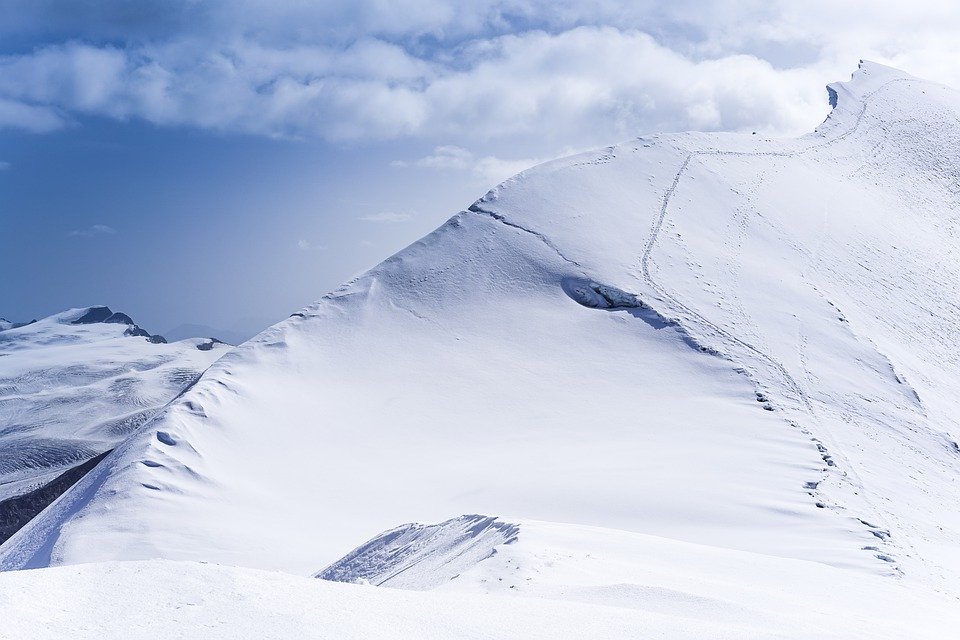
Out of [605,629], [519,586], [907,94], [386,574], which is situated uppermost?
[907,94]

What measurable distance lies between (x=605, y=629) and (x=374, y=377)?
1923 centimetres

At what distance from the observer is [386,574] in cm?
1241

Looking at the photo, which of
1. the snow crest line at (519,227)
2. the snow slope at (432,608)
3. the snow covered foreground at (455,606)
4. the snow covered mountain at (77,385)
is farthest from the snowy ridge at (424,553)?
the snow covered mountain at (77,385)

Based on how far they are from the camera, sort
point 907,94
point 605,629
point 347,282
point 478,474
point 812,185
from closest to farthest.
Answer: point 605,629 → point 478,474 → point 347,282 → point 812,185 → point 907,94

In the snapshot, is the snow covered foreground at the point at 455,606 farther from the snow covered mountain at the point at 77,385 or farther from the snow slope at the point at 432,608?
the snow covered mountain at the point at 77,385

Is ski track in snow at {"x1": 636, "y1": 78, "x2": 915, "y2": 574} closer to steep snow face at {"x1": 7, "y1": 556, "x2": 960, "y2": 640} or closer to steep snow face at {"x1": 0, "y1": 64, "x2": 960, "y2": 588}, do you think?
steep snow face at {"x1": 0, "y1": 64, "x2": 960, "y2": 588}

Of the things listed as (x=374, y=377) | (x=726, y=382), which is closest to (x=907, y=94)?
(x=726, y=382)

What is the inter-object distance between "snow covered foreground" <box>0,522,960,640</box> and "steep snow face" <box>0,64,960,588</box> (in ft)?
18.6

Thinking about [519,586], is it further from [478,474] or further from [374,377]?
[374,377]

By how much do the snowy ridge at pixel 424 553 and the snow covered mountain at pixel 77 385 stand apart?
63989mm

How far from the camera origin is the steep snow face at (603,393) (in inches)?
678

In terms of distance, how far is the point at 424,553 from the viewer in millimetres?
12750

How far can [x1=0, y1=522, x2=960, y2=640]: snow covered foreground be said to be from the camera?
6652 millimetres

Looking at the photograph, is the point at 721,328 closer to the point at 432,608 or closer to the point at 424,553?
the point at 424,553
